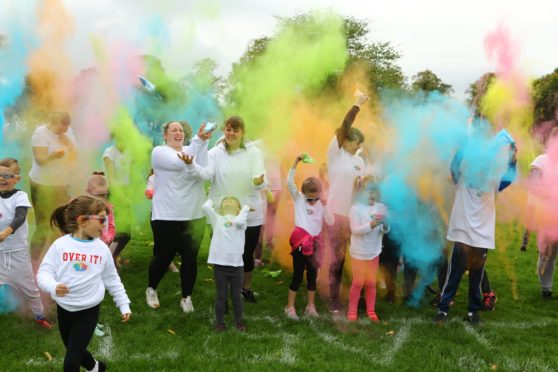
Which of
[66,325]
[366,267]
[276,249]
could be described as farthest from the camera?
[276,249]

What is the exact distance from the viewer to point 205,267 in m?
7.17

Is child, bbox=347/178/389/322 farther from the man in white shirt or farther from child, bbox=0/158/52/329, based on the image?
child, bbox=0/158/52/329

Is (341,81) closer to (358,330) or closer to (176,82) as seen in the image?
(176,82)

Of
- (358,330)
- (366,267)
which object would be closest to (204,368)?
(358,330)

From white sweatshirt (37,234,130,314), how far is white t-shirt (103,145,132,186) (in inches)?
110

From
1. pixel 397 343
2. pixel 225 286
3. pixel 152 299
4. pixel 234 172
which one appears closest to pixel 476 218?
pixel 397 343

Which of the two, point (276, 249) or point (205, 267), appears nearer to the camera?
point (205, 267)

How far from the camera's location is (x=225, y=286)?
4.84 meters

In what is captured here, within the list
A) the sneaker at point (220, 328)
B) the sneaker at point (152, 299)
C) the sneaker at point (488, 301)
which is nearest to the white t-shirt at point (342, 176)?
the sneaker at point (220, 328)

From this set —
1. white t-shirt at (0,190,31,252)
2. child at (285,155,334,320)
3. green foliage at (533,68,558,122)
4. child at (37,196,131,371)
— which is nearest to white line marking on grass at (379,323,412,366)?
child at (285,155,334,320)

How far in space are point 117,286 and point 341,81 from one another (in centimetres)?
424

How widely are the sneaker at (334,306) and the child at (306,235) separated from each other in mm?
245

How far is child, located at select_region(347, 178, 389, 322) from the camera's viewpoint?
531cm

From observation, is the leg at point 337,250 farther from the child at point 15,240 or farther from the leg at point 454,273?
the child at point 15,240
